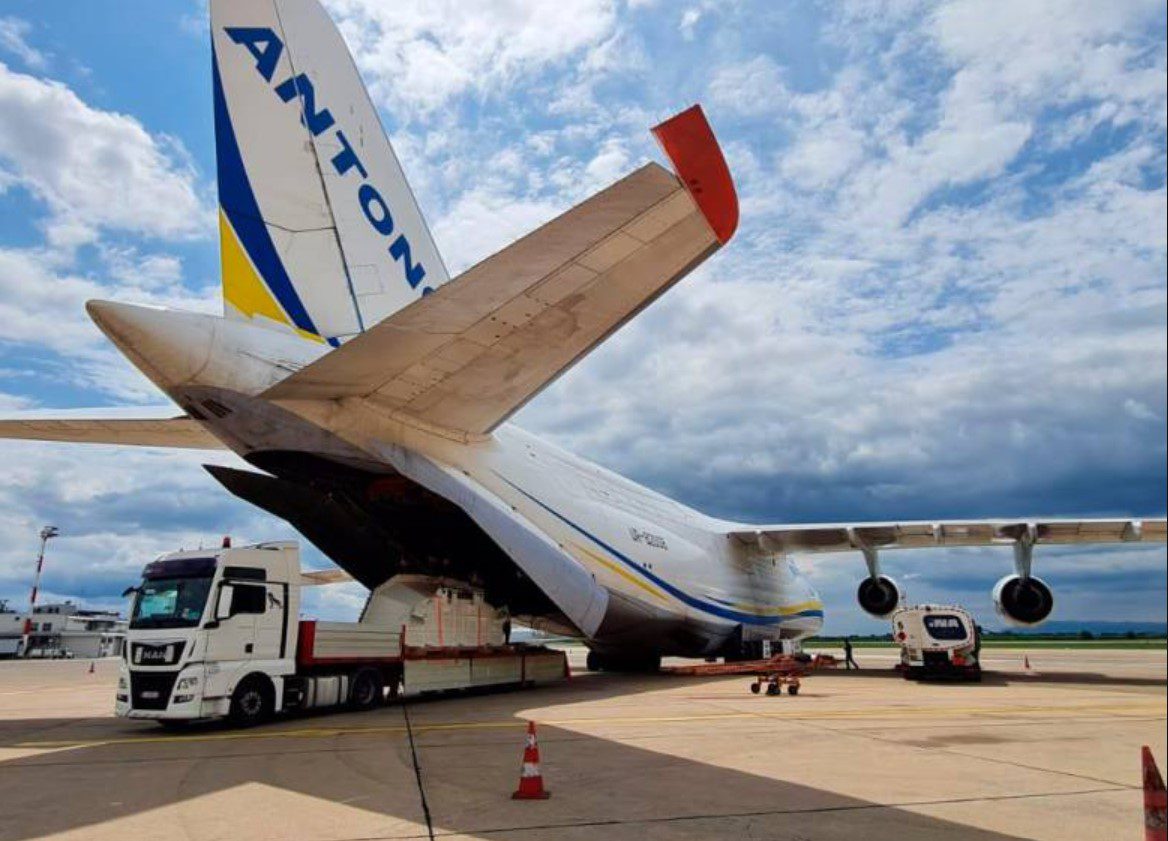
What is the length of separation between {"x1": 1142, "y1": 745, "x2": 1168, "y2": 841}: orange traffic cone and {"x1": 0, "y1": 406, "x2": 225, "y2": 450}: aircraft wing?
507 inches

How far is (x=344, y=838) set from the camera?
539 centimetres

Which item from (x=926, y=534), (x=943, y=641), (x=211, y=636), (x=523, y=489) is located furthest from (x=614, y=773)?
(x=926, y=534)

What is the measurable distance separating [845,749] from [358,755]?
192 inches

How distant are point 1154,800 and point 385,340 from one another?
8568 millimetres

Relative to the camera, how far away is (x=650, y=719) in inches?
464

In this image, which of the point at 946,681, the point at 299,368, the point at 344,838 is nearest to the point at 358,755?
the point at 344,838

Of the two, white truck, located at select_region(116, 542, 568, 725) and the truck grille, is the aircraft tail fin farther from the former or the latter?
the truck grille

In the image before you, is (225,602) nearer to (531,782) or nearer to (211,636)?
(211,636)

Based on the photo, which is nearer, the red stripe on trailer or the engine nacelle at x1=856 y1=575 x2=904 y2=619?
the red stripe on trailer

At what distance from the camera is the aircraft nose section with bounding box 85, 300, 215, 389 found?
10031 millimetres

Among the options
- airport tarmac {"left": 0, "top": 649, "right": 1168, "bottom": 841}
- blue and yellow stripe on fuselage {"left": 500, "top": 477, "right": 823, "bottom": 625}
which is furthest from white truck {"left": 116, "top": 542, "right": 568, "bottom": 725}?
blue and yellow stripe on fuselage {"left": 500, "top": 477, "right": 823, "bottom": 625}

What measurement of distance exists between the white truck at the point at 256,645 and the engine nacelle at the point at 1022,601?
12616 mm

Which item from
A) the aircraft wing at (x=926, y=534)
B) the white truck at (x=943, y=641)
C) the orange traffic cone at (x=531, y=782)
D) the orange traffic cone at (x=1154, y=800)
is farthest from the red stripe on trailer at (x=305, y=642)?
the aircraft wing at (x=926, y=534)

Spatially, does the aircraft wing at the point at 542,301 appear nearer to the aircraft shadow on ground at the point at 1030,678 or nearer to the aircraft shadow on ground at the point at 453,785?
the aircraft shadow on ground at the point at 453,785
